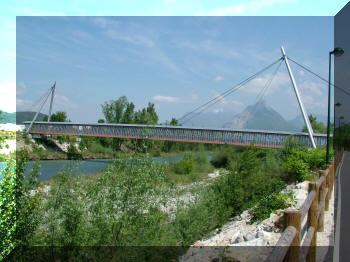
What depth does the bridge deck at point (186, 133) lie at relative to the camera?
124 feet

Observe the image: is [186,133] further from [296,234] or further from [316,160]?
[296,234]

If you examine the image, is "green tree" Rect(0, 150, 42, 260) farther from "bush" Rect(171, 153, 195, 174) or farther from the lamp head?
"bush" Rect(171, 153, 195, 174)

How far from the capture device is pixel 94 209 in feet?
23.5

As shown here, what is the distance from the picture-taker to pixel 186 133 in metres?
45.0

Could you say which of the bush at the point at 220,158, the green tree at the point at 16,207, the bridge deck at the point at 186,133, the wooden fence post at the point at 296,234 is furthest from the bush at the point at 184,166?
the wooden fence post at the point at 296,234

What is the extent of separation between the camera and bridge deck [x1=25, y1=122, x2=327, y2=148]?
3781 centimetres

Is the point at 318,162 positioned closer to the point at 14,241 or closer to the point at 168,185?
the point at 168,185

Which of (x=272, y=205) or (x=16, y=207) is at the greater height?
(x=16, y=207)

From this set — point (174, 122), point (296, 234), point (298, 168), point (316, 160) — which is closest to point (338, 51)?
point (316, 160)

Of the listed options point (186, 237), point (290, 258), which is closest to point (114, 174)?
point (186, 237)

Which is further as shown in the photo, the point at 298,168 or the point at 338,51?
the point at 298,168

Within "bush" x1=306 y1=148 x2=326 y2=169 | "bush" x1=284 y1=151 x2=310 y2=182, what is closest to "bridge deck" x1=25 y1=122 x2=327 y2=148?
"bush" x1=306 y1=148 x2=326 y2=169

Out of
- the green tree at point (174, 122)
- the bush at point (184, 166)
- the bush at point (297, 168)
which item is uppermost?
the green tree at point (174, 122)

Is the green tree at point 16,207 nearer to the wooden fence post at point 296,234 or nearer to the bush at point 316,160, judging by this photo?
the wooden fence post at point 296,234
